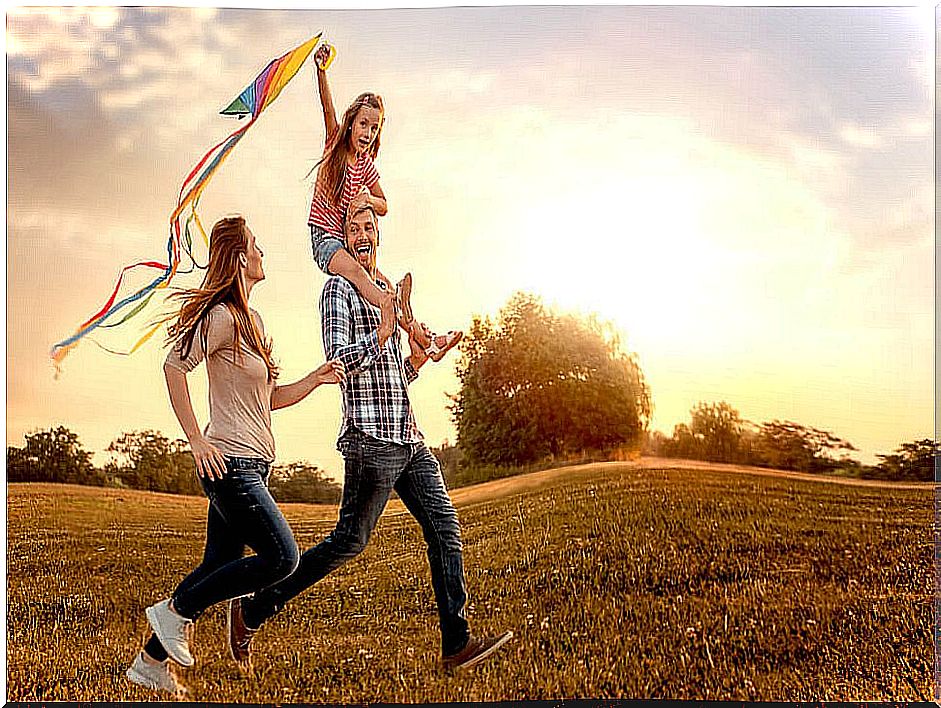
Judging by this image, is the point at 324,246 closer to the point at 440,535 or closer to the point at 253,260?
the point at 253,260

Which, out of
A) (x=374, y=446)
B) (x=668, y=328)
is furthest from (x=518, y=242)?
(x=374, y=446)

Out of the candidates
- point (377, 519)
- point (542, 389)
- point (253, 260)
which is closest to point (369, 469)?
point (377, 519)

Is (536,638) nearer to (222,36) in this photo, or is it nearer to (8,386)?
(8,386)

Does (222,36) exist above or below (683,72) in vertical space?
above

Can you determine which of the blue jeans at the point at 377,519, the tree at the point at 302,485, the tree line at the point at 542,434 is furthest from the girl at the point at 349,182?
the tree at the point at 302,485

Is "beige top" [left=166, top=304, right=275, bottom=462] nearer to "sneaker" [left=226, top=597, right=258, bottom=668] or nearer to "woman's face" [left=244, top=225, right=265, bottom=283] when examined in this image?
"woman's face" [left=244, top=225, right=265, bottom=283]

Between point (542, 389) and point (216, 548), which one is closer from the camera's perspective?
point (216, 548)

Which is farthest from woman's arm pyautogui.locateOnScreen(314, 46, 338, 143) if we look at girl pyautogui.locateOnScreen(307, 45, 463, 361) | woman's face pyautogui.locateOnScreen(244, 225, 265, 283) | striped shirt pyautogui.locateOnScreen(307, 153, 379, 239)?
woman's face pyautogui.locateOnScreen(244, 225, 265, 283)
